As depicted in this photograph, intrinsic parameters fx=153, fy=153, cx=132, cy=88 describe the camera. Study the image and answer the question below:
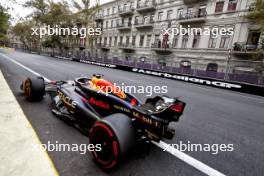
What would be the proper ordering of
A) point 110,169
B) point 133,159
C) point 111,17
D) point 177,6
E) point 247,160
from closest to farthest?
point 110,169 → point 133,159 → point 247,160 → point 177,6 → point 111,17

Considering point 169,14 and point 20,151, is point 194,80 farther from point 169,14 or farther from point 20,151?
point 169,14

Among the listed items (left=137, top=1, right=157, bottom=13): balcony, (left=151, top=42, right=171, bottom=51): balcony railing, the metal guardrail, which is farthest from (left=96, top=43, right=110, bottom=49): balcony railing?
the metal guardrail

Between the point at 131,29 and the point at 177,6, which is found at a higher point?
the point at 177,6

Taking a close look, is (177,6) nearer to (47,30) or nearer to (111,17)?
(111,17)

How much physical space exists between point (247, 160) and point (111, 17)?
3712cm

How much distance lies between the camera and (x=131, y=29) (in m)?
29.3

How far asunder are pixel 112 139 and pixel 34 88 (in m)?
2.79

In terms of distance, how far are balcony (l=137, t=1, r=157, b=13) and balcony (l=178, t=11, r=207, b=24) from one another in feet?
19.1

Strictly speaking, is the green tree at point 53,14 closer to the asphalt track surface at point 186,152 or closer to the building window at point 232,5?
the building window at point 232,5

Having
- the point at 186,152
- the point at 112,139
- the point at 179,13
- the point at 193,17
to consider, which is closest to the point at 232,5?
the point at 193,17

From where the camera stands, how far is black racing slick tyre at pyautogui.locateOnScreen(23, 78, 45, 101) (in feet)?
11.3

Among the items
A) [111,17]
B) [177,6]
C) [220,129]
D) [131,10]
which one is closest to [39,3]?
[111,17]

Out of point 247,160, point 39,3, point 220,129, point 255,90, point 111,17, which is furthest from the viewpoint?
point 39,3

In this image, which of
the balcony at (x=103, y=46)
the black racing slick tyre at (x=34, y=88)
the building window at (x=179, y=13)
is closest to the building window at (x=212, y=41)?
the building window at (x=179, y=13)
